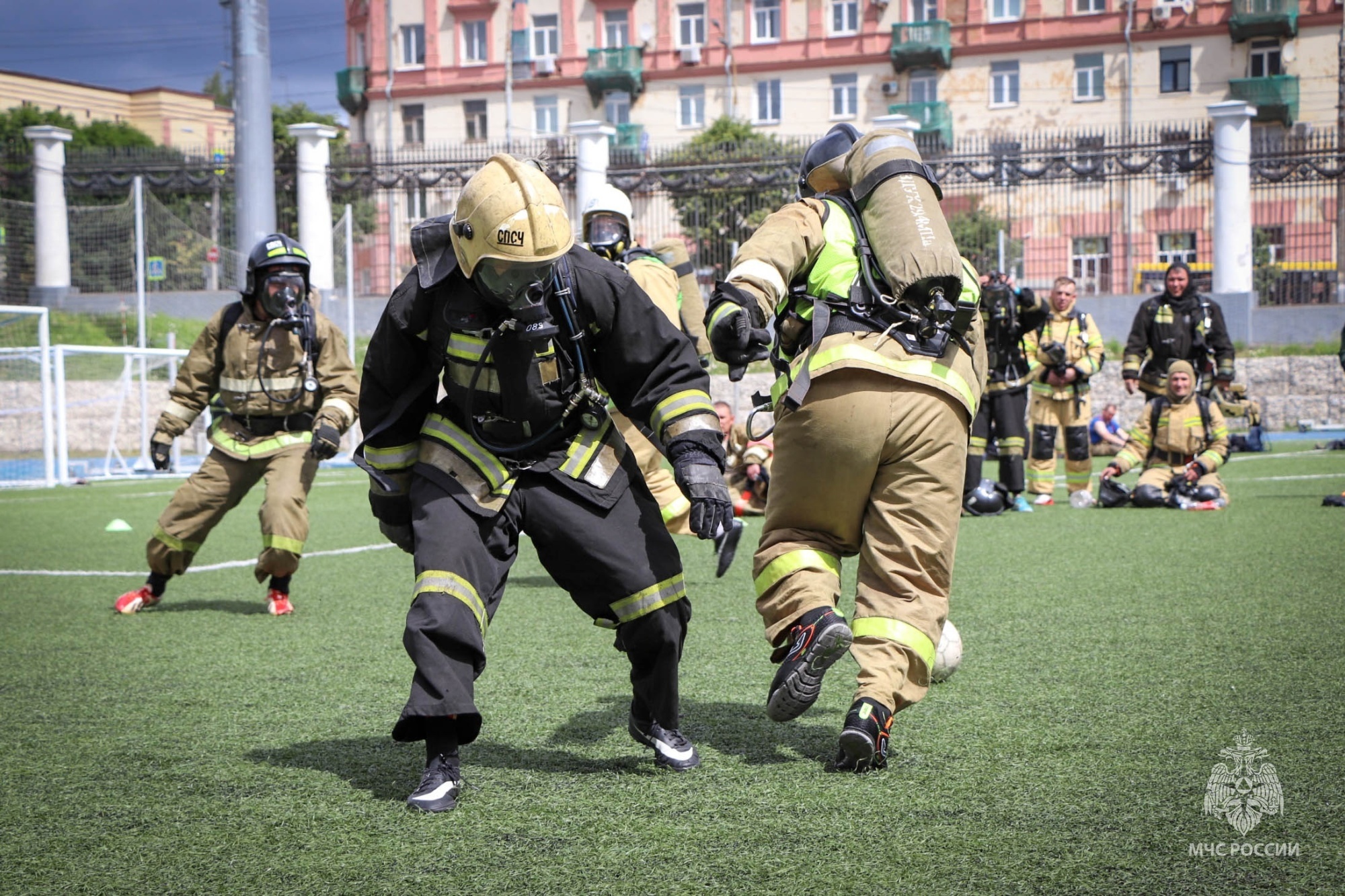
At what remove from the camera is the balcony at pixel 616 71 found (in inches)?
1892

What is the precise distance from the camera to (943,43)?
45.4m

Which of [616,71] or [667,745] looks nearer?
[667,745]

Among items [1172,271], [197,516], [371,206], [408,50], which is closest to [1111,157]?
[1172,271]

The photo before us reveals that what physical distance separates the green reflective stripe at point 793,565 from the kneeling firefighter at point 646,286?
10.1 ft

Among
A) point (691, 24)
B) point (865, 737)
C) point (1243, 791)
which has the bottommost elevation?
point (1243, 791)

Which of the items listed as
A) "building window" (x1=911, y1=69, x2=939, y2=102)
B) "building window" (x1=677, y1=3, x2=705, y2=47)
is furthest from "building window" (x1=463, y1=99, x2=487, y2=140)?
"building window" (x1=911, y1=69, x2=939, y2=102)

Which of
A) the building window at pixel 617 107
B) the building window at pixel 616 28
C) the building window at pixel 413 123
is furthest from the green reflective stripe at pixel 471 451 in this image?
the building window at pixel 413 123

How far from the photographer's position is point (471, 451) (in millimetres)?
4188

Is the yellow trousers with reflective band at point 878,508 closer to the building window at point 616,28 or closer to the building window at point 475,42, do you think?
the building window at point 616,28

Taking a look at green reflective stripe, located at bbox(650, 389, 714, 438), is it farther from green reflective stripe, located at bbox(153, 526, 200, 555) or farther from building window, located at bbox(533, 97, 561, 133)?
building window, located at bbox(533, 97, 561, 133)

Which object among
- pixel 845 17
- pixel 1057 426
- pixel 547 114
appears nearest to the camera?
pixel 1057 426

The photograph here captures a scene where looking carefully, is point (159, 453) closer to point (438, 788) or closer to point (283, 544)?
point (283, 544)

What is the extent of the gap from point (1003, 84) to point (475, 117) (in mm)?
18837

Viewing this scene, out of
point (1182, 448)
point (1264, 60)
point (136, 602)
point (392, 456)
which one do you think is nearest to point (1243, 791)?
point (392, 456)
